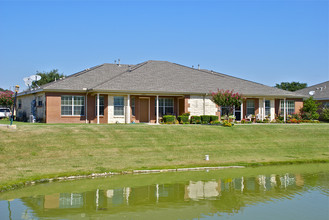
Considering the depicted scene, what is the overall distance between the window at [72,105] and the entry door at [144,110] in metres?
5.27

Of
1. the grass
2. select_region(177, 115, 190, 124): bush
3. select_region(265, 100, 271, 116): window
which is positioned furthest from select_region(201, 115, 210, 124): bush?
select_region(265, 100, 271, 116): window

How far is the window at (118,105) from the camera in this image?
32094 mm

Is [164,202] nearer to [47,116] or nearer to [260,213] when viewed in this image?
[260,213]

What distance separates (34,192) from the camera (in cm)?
1387

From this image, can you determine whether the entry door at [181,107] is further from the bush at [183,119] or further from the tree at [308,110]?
the tree at [308,110]

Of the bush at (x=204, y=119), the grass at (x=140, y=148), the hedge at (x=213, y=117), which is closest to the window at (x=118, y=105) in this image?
the grass at (x=140, y=148)

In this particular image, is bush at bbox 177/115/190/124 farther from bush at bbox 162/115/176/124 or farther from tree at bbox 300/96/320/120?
tree at bbox 300/96/320/120

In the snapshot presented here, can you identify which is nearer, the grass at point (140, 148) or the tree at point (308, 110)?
the grass at point (140, 148)

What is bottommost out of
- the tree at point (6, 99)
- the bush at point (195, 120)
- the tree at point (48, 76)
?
the bush at point (195, 120)

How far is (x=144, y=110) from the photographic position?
3400 cm

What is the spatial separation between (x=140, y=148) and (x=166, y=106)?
40.9 feet

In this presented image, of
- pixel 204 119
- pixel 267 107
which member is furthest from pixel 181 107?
pixel 267 107

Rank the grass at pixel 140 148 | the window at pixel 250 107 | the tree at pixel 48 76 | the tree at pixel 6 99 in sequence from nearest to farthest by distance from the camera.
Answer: the grass at pixel 140 148 < the window at pixel 250 107 < the tree at pixel 6 99 < the tree at pixel 48 76

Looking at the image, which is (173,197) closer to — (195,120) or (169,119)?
(169,119)
